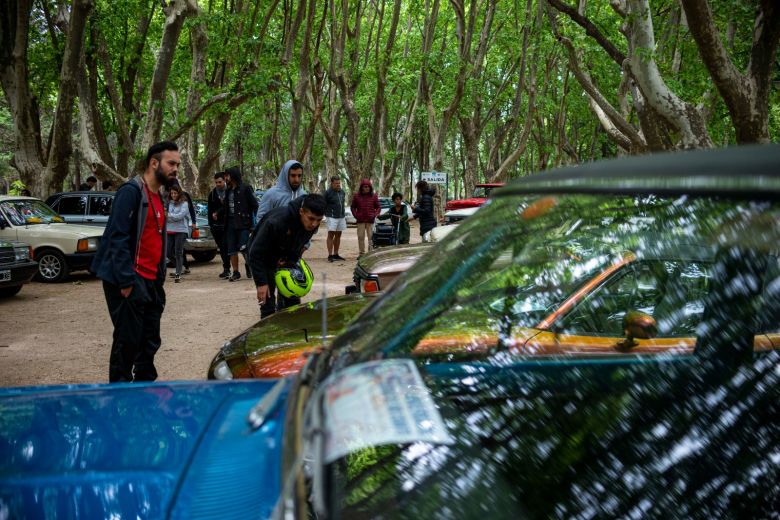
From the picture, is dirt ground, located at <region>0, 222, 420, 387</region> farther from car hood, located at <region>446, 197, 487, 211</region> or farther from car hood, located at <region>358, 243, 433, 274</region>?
car hood, located at <region>446, 197, 487, 211</region>

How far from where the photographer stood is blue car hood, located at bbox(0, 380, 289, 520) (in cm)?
139

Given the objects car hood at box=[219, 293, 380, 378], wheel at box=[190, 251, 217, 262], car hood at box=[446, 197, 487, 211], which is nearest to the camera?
car hood at box=[219, 293, 380, 378]

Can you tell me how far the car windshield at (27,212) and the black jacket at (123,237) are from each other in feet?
27.9

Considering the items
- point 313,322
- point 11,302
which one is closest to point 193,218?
point 11,302

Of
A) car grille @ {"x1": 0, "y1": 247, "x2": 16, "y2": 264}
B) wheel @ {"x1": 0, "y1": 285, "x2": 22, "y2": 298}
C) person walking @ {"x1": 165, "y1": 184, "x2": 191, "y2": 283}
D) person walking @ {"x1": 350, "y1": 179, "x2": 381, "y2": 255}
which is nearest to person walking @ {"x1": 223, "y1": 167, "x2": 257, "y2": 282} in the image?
person walking @ {"x1": 165, "y1": 184, "x2": 191, "y2": 283}

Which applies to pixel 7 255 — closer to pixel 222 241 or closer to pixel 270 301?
pixel 222 241

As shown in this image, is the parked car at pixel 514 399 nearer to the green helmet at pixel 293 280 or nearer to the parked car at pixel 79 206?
the green helmet at pixel 293 280

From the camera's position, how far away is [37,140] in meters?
15.6

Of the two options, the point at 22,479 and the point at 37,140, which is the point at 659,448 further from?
the point at 37,140

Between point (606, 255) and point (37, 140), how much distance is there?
657 inches

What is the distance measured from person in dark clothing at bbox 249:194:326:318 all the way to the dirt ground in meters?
0.96

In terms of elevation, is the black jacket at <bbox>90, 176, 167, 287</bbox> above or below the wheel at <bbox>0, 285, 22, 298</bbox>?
above

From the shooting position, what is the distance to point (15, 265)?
9.84 metres

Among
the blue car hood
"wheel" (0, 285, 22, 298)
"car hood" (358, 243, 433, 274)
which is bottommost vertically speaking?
"wheel" (0, 285, 22, 298)
